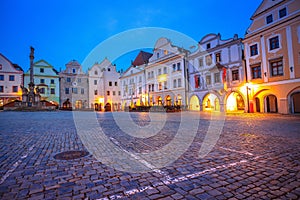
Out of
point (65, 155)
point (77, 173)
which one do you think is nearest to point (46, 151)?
point (65, 155)

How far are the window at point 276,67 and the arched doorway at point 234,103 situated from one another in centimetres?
838

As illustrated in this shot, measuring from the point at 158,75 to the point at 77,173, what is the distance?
36323mm

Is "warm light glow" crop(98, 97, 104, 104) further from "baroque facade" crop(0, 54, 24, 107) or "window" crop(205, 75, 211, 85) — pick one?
"window" crop(205, 75, 211, 85)

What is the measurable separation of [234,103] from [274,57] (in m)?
10.8

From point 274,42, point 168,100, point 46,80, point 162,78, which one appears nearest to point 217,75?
point 274,42

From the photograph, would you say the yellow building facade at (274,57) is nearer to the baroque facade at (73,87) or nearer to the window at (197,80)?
the window at (197,80)

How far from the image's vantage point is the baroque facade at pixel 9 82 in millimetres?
42875

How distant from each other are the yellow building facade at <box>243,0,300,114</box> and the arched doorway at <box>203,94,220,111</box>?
710cm

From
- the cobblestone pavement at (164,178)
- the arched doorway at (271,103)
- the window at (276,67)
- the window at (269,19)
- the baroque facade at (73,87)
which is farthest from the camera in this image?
the baroque facade at (73,87)

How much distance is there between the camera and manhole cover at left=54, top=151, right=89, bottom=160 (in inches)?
179

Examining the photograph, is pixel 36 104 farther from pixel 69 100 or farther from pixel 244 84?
pixel 244 84

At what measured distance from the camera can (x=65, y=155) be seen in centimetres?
474

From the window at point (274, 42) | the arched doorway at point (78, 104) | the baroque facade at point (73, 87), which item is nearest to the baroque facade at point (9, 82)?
the baroque facade at point (73, 87)

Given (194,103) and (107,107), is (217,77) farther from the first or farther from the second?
(107,107)
